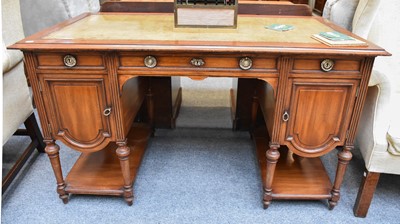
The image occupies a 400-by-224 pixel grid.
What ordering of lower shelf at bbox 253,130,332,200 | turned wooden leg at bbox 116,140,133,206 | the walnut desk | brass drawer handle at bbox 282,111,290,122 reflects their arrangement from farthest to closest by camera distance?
lower shelf at bbox 253,130,332,200, turned wooden leg at bbox 116,140,133,206, brass drawer handle at bbox 282,111,290,122, the walnut desk

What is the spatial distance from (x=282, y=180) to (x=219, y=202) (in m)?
0.32

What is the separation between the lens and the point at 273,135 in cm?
118

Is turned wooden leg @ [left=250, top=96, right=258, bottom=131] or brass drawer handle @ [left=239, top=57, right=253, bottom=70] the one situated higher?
brass drawer handle @ [left=239, top=57, right=253, bottom=70]

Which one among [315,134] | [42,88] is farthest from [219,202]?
[42,88]

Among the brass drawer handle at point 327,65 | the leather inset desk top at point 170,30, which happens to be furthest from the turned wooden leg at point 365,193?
the leather inset desk top at point 170,30

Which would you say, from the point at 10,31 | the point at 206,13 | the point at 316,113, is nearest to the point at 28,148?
the point at 10,31

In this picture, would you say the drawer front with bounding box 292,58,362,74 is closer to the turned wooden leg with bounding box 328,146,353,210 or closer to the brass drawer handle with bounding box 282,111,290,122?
the brass drawer handle with bounding box 282,111,290,122

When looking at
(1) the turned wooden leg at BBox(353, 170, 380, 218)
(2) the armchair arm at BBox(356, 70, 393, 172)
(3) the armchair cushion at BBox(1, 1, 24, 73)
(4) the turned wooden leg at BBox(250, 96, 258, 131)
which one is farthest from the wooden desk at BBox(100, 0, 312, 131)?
(1) the turned wooden leg at BBox(353, 170, 380, 218)

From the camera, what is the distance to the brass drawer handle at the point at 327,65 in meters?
1.03

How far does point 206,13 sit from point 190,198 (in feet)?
2.73

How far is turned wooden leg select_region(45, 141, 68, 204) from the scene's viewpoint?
123 cm

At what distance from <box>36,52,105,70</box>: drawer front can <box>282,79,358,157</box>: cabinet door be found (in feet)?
2.28

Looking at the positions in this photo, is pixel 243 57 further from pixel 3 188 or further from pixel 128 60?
pixel 3 188

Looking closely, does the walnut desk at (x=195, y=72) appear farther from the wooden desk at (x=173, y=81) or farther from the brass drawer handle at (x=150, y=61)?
the wooden desk at (x=173, y=81)
